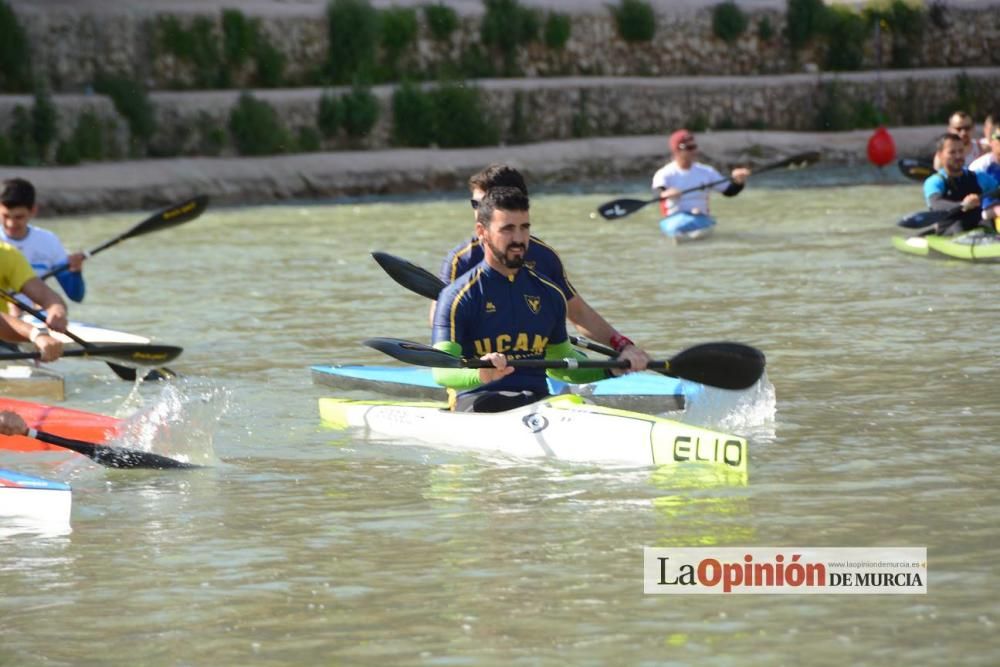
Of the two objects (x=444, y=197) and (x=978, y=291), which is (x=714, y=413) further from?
(x=444, y=197)

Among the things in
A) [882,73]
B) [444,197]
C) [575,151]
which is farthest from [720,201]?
[882,73]

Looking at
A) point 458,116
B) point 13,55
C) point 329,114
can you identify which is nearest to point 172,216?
point 13,55

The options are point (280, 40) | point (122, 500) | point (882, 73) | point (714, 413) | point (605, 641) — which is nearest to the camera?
point (605, 641)

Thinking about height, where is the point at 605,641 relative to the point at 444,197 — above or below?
above

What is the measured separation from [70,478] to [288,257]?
1044 centimetres

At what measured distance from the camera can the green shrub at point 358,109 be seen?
95.3ft

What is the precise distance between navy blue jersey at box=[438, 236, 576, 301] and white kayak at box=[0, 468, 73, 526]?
2357 mm

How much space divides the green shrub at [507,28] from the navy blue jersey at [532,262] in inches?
916

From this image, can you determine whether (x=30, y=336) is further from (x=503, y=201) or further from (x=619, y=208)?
(x=619, y=208)

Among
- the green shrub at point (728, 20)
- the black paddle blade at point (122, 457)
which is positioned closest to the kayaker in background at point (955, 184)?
the black paddle blade at point (122, 457)

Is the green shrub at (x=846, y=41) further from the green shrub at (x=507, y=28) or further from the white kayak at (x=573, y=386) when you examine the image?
the white kayak at (x=573, y=386)

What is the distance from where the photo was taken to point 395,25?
31.0 m

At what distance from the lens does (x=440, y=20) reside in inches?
1248

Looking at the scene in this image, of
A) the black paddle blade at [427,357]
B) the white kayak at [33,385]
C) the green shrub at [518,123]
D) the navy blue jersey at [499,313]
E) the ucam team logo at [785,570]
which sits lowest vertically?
the green shrub at [518,123]
